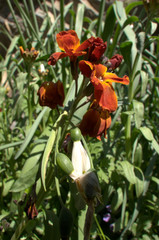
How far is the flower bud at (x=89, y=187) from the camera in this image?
1.91ft

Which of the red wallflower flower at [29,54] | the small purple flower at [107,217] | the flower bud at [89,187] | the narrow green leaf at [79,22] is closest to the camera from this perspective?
the flower bud at [89,187]

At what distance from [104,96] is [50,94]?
0.72 ft

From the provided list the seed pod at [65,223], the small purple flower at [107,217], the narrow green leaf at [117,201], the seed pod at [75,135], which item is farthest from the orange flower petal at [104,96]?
the small purple flower at [107,217]

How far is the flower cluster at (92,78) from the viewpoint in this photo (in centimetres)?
66

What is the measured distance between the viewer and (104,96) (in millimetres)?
656

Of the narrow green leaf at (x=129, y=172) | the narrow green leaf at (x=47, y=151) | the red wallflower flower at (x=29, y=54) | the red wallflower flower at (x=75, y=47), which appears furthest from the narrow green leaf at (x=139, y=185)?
the red wallflower flower at (x=29, y=54)

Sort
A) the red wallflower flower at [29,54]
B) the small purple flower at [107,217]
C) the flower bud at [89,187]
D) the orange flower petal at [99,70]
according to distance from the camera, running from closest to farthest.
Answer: the flower bud at [89,187] < the orange flower petal at [99,70] < the red wallflower flower at [29,54] < the small purple flower at [107,217]

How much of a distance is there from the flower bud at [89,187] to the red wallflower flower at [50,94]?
31 cm

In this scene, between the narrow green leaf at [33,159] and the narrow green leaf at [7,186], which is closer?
the narrow green leaf at [33,159]

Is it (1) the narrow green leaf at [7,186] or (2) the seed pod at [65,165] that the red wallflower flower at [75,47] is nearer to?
(2) the seed pod at [65,165]

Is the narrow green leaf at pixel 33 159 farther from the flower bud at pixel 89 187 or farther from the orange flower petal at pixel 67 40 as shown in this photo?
the orange flower petal at pixel 67 40

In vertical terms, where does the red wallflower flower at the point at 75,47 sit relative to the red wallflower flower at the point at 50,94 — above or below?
above

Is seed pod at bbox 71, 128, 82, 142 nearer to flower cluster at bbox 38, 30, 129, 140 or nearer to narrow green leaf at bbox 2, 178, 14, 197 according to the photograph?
flower cluster at bbox 38, 30, 129, 140

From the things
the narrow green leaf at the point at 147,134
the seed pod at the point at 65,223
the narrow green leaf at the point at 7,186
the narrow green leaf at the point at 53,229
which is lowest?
the narrow green leaf at the point at 7,186
